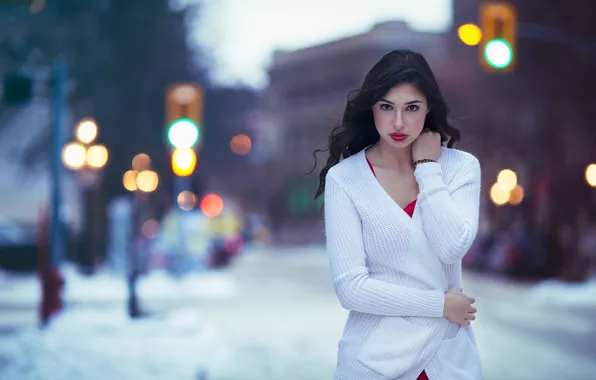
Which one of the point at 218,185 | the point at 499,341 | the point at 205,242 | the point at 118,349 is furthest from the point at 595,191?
the point at 218,185

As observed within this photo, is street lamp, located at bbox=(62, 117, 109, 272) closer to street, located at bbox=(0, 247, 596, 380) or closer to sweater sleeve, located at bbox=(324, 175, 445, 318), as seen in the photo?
street, located at bbox=(0, 247, 596, 380)

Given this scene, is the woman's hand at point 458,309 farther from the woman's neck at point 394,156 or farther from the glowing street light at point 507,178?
the glowing street light at point 507,178

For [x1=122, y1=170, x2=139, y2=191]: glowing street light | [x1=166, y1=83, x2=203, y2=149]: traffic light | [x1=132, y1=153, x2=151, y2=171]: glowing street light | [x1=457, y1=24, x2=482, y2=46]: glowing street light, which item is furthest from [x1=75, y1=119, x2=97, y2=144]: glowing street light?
[x1=122, y1=170, x2=139, y2=191]: glowing street light

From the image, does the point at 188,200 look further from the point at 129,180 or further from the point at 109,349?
the point at 109,349

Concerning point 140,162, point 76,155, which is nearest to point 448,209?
point 76,155

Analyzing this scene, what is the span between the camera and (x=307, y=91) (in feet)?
266

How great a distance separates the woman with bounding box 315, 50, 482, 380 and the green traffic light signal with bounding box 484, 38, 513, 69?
1389 cm

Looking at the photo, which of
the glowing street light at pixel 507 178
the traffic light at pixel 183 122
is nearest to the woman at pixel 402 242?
the traffic light at pixel 183 122

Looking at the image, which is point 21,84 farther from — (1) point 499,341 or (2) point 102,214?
(2) point 102,214

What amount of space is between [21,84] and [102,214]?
1670 centimetres

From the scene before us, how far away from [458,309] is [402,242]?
0.26m

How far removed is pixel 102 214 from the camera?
32156mm

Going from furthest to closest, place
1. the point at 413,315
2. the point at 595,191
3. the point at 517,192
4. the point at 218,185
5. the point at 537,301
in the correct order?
the point at 218,185 < the point at 517,192 < the point at 595,191 < the point at 537,301 < the point at 413,315

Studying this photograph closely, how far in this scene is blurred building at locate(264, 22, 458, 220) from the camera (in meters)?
72.8
